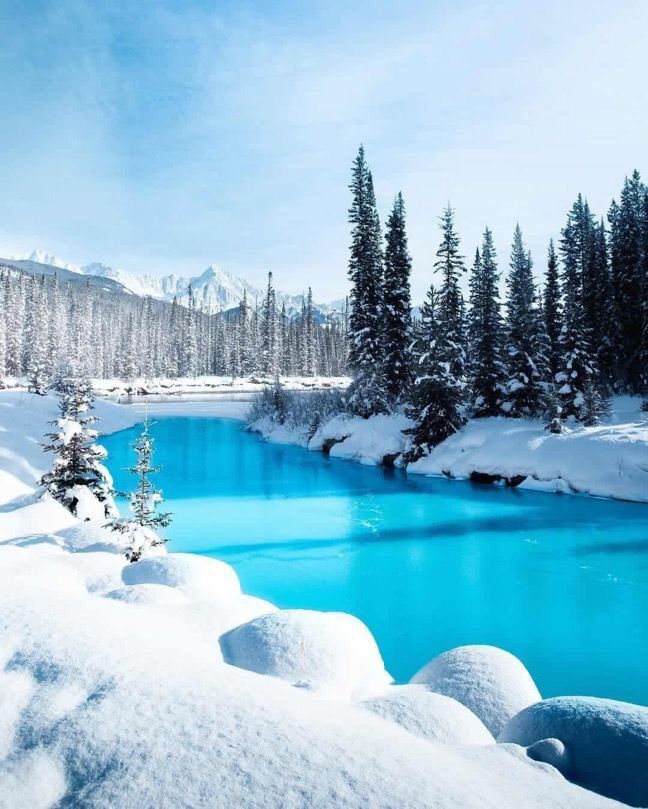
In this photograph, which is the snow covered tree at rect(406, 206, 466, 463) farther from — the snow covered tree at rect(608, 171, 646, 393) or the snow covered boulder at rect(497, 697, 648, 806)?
the snow covered boulder at rect(497, 697, 648, 806)

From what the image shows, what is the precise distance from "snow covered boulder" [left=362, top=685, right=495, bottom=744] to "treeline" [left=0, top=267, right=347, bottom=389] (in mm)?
72884

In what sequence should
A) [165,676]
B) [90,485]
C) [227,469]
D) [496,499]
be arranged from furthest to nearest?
1. [227,469]
2. [496,499]
3. [90,485]
4. [165,676]

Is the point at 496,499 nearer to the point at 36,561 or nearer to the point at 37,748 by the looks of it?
the point at 36,561

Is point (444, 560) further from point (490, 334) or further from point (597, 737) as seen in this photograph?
point (490, 334)

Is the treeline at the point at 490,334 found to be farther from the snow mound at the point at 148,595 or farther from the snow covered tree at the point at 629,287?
the snow mound at the point at 148,595

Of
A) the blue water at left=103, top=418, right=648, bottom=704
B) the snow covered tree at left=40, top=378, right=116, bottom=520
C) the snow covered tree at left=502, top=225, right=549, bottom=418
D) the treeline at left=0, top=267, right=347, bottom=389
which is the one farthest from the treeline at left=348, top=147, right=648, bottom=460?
the treeline at left=0, top=267, right=347, bottom=389

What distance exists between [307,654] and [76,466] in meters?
9.17

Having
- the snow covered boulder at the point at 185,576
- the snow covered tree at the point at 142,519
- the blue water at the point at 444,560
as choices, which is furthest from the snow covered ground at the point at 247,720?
the snow covered tree at the point at 142,519

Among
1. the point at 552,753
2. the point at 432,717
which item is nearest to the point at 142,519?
the point at 432,717

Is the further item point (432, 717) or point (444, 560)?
point (444, 560)

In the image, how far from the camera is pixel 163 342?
363 feet

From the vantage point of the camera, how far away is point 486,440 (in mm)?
24594

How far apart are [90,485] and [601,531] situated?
569 inches

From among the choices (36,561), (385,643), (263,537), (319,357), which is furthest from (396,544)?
(319,357)
